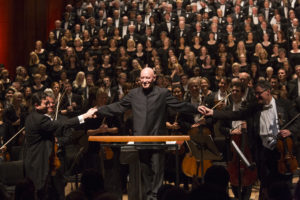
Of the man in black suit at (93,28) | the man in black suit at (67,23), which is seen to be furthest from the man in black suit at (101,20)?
Result: the man in black suit at (67,23)

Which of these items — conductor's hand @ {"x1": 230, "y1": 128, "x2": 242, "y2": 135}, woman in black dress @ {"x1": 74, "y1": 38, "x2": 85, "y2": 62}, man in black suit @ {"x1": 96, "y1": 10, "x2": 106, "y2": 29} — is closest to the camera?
conductor's hand @ {"x1": 230, "y1": 128, "x2": 242, "y2": 135}

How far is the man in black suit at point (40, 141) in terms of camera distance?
4340mm

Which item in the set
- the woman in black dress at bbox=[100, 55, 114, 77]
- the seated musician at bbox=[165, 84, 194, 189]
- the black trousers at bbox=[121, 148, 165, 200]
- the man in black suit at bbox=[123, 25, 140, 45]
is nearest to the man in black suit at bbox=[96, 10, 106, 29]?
the man in black suit at bbox=[123, 25, 140, 45]

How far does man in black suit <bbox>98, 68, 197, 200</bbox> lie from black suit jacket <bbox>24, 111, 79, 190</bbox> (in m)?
0.46

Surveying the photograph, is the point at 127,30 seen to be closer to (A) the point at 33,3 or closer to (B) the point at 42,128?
(A) the point at 33,3

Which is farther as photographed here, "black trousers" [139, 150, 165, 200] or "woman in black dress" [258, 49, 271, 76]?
"woman in black dress" [258, 49, 271, 76]

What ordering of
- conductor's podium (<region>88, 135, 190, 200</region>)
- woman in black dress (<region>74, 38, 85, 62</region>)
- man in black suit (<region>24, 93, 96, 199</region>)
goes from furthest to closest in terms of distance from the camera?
woman in black dress (<region>74, 38, 85, 62</region>) → man in black suit (<region>24, 93, 96, 199</region>) → conductor's podium (<region>88, 135, 190, 200</region>)

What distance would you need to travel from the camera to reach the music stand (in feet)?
16.6

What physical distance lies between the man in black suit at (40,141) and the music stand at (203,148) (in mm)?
A: 1341

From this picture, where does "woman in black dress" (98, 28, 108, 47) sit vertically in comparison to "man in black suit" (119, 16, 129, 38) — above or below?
below

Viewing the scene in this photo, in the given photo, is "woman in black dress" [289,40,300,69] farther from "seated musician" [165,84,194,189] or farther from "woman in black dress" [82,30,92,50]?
"woman in black dress" [82,30,92,50]

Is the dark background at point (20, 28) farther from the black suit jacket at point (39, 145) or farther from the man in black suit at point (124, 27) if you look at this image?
the black suit jacket at point (39, 145)

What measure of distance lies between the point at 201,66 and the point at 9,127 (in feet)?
13.9

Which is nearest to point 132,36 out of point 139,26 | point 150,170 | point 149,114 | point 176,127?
point 139,26
